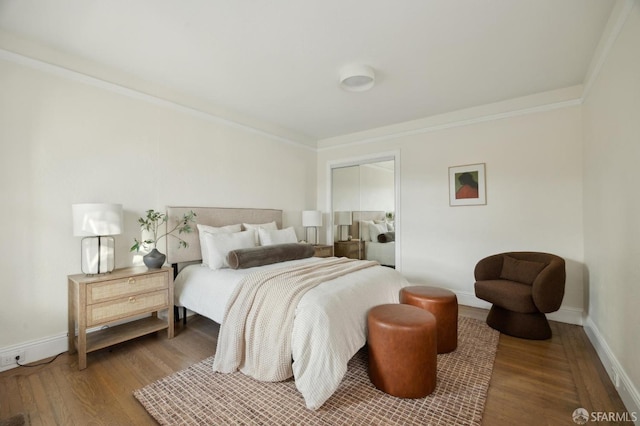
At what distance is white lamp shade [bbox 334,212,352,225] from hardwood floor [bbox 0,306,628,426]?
9.21 ft

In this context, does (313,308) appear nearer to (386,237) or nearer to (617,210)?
(617,210)

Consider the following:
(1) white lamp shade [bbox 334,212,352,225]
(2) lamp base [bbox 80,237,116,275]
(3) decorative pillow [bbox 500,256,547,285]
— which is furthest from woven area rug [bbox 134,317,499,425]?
(1) white lamp shade [bbox 334,212,352,225]

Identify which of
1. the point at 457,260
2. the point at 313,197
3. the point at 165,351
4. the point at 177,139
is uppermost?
the point at 177,139

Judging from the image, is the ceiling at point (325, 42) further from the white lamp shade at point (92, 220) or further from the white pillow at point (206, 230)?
the white pillow at point (206, 230)

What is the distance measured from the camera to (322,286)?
216 cm

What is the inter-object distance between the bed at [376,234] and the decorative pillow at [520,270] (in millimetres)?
1616

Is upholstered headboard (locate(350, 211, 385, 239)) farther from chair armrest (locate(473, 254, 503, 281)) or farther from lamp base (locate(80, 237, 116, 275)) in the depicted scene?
lamp base (locate(80, 237, 116, 275))

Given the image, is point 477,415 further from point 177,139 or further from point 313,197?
point 313,197

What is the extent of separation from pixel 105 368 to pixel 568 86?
5122 millimetres

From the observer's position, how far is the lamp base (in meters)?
2.33

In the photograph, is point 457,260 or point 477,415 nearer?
point 477,415

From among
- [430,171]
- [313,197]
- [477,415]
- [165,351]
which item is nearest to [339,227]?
[313,197]

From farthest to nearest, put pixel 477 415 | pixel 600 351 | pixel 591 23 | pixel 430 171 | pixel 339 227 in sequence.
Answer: pixel 339 227, pixel 430 171, pixel 600 351, pixel 591 23, pixel 477 415

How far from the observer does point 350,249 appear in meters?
4.96
